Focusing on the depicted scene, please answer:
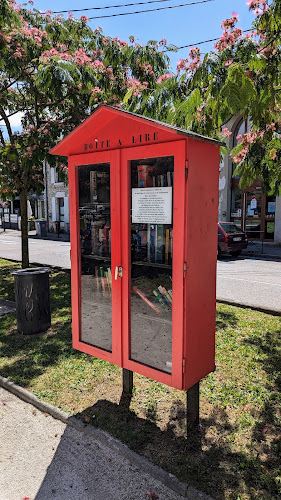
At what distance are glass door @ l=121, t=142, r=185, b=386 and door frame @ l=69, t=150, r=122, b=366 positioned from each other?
80 mm

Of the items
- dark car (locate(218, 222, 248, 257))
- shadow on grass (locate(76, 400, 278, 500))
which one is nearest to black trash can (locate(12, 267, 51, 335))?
shadow on grass (locate(76, 400, 278, 500))

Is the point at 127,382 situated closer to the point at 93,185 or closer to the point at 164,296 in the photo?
the point at 164,296

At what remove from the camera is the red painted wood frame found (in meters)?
2.84

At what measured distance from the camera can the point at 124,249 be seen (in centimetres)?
330

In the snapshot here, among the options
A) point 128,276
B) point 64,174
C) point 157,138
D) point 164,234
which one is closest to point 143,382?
point 128,276

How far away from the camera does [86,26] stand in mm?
9664

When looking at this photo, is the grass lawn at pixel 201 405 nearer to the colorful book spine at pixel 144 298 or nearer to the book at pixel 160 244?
the colorful book spine at pixel 144 298

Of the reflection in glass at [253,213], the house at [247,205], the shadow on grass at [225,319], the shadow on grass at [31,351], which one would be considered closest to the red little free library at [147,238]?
the shadow on grass at [31,351]

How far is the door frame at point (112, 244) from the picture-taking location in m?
3.29

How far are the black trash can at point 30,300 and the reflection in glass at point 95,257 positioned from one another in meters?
1.93

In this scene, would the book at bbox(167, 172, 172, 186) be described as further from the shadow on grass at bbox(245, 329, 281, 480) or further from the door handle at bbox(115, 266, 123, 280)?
the shadow on grass at bbox(245, 329, 281, 480)

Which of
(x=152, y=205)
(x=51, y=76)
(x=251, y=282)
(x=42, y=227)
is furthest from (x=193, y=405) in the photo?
(x=42, y=227)

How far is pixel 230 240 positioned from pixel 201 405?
453 inches

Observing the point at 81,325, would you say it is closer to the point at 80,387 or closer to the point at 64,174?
the point at 80,387
